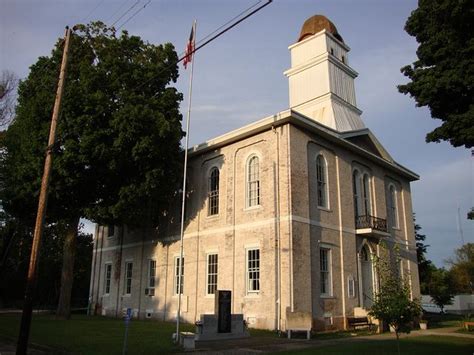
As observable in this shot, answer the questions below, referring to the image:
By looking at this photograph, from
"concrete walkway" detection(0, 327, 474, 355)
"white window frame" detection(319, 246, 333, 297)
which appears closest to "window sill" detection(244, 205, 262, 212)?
"white window frame" detection(319, 246, 333, 297)

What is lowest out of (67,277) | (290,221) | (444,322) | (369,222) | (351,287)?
(444,322)

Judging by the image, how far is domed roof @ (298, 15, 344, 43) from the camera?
34.3 meters

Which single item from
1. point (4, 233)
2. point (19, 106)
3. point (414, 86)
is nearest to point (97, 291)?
point (4, 233)

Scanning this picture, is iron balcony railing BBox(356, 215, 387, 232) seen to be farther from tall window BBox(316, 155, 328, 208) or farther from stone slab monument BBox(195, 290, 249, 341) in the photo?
stone slab monument BBox(195, 290, 249, 341)

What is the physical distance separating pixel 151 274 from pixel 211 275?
249 inches

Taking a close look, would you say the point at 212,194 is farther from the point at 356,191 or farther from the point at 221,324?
the point at 221,324

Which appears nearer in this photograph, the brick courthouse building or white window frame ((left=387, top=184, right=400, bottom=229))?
the brick courthouse building

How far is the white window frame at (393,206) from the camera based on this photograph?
30812 millimetres

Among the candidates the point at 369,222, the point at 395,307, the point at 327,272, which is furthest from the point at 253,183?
the point at 395,307

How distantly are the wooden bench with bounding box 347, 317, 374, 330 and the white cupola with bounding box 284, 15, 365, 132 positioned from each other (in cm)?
1209

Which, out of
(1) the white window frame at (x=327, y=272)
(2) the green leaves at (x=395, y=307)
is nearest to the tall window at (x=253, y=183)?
(1) the white window frame at (x=327, y=272)

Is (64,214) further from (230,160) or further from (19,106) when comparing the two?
(230,160)

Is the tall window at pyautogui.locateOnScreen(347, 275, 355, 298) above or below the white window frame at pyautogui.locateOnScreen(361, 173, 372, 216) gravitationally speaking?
below

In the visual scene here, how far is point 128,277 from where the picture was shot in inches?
1254
